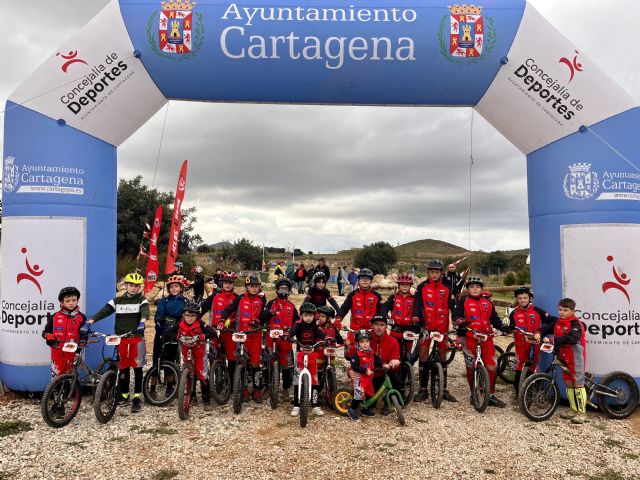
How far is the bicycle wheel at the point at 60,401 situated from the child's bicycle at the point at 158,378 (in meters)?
0.89

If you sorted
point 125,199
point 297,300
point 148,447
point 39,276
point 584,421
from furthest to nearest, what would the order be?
point 125,199 → point 297,300 → point 39,276 → point 584,421 → point 148,447

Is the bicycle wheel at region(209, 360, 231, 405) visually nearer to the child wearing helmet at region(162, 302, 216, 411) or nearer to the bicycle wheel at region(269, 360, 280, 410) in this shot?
the child wearing helmet at region(162, 302, 216, 411)

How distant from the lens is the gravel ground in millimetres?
4590

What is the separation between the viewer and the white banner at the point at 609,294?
6.39 metres

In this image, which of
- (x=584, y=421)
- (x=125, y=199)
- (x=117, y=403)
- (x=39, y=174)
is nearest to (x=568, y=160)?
(x=584, y=421)

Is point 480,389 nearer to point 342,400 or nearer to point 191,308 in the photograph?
point 342,400

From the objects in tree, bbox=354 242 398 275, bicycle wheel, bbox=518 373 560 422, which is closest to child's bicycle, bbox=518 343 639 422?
bicycle wheel, bbox=518 373 560 422

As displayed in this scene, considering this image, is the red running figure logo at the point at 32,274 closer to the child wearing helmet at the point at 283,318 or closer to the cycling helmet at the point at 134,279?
the cycling helmet at the point at 134,279

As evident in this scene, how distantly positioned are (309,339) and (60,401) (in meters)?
3.30

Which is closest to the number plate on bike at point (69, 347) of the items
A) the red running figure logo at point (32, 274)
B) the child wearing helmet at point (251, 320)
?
the red running figure logo at point (32, 274)

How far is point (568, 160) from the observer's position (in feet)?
22.1

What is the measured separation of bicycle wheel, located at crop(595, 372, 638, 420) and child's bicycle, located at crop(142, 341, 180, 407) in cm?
608

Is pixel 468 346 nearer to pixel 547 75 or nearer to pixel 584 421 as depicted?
pixel 584 421

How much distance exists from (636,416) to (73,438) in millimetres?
7495
